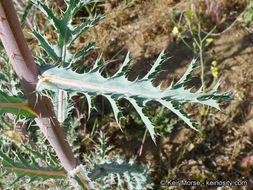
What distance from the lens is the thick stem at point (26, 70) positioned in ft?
2.22

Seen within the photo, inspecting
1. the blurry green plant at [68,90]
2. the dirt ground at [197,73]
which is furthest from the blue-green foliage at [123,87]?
the dirt ground at [197,73]

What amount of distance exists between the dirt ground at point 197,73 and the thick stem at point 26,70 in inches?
34.4

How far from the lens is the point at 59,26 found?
2.77ft

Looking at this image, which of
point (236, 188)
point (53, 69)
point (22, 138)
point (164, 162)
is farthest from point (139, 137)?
point (53, 69)

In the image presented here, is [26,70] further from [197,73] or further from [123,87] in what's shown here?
[197,73]

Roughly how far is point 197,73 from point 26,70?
5.61 feet

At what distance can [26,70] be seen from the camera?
78cm

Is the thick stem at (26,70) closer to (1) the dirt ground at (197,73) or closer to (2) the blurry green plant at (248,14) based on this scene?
(1) the dirt ground at (197,73)

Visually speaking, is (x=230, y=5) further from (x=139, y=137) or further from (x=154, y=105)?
(x=139, y=137)

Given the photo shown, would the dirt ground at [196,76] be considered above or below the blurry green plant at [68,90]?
below

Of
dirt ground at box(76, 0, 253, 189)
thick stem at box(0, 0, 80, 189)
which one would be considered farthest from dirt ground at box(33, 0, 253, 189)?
thick stem at box(0, 0, 80, 189)

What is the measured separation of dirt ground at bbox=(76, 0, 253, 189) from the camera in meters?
1.96

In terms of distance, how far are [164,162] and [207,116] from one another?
492 millimetres

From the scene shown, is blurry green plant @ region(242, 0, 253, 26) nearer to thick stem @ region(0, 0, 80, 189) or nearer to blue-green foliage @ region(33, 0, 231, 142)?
blue-green foliage @ region(33, 0, 231, 142)
